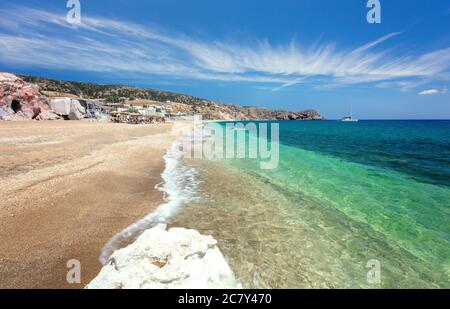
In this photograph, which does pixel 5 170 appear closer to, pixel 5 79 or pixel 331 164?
pixel 331 164

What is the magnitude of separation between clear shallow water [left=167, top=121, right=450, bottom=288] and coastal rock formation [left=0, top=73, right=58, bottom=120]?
112ft

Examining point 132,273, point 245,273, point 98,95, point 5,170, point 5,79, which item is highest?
point 98,95

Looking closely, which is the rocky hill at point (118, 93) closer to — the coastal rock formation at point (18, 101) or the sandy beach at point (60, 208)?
the coastal rock formation at point (18, 101)

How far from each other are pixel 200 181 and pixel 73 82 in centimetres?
14224

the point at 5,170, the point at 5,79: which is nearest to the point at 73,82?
the point at 5,79

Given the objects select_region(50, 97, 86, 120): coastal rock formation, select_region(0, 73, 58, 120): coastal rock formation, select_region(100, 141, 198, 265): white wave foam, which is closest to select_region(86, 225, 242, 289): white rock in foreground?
select_region(100, 141, 198, 265): white wave foam

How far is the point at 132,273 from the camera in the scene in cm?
332

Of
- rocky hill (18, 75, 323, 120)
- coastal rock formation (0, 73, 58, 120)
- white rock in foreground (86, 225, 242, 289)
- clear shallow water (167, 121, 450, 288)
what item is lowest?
clear shallow water (167, 121, 450, 288)

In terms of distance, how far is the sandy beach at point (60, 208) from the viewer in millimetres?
4352

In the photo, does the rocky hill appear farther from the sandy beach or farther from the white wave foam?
the white wave foam

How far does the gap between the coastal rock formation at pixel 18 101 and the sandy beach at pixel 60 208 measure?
27.0 m

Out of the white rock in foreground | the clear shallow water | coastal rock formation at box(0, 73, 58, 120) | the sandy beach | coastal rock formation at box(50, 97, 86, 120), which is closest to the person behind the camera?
the white rock in foreground

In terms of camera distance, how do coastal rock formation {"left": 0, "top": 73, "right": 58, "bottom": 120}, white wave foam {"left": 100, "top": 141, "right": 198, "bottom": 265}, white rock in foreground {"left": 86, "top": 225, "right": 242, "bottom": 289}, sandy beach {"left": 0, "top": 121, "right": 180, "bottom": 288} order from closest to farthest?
1. white rock in foreground {"left": 86, "top": 225, "right": 242, "bottom": 289}
2. sandy beach {"left": 0, "top": 121, "right": 180, "bottom": 288}
3. white wave foam {"left": 100, "top": 141, "right": 198, "bottom": 265}
4. coastal rock formation {"left": 0, "top": 73, "right": 58, "bottom": 120}

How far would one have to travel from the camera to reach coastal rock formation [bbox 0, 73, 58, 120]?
32562 mm
